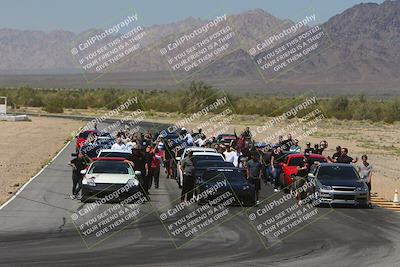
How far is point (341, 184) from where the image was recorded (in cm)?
2280

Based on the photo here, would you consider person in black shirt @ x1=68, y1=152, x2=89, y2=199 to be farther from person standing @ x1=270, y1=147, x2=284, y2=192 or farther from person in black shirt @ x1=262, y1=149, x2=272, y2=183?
person in black shirt @ x1=262, y1=149, x2=272, y2=183

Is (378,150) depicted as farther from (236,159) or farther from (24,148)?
(236,159)

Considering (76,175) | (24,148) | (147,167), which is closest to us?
(76,175)

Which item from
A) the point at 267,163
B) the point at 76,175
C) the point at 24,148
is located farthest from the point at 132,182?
the point at 24,148

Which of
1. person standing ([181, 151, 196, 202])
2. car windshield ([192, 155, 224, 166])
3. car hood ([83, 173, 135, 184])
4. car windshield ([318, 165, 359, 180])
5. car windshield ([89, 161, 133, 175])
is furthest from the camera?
car windshield ([192, 155, 224, 166])

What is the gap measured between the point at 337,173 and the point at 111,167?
6.29 metres

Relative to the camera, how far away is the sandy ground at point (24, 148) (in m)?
30.3

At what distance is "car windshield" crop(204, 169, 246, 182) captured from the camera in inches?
930

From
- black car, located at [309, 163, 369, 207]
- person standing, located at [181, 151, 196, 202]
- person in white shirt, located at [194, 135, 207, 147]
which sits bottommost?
black car, located at [309, 163, 369, 207]

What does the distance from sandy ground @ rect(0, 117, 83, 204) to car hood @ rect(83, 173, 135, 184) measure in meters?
2.48

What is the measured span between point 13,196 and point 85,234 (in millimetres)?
7484

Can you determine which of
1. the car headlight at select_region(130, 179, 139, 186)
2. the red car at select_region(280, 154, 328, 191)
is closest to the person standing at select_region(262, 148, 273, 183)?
the red car at select_region(280, 154, 328, 191)

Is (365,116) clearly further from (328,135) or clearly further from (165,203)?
(165,203)

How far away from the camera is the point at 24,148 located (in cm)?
5047
